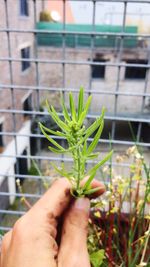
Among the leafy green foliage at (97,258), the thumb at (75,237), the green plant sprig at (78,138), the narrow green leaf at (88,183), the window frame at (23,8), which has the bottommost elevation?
the leafy green foliage at (97,258)

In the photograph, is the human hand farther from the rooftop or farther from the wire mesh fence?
the rooftop

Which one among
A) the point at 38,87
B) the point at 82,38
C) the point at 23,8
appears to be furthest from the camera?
the point at 82,38

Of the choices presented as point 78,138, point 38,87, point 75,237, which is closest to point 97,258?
point 75,237

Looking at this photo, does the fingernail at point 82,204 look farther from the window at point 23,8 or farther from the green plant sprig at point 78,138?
the window at point 23,8

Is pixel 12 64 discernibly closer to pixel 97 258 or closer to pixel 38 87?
pixel 38 87

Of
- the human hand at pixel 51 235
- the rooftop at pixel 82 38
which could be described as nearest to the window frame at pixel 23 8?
the rooftop at pixel 82 38

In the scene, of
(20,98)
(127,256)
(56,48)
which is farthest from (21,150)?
(56,48)

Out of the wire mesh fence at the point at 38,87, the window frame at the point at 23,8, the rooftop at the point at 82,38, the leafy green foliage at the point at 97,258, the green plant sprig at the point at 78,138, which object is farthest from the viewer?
the rooftop at the point at 82,38

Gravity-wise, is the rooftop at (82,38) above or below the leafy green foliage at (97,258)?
above

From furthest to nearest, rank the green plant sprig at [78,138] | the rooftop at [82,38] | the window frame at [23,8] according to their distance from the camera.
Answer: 1. the rooftop at [82,38]
2. the window frame at [23,8]
3. the green plant sprig at [78,138]
